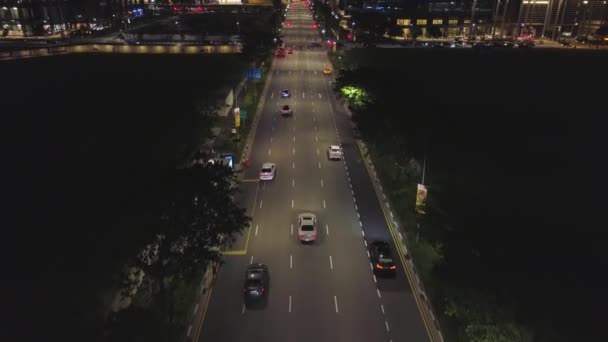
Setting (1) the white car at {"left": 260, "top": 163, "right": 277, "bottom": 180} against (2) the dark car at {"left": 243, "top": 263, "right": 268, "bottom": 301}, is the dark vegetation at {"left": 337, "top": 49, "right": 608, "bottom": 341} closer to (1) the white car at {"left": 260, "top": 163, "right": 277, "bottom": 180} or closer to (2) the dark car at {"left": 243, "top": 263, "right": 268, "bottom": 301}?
(2) the dark car at {"left": 243, "top": 263, "right": 268, "bottom": 301}

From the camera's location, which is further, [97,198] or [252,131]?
[252,131]

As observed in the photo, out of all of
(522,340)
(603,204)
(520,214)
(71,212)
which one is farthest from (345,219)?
(603,204)

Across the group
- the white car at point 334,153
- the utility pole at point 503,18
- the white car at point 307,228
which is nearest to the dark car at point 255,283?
the white car at point 307,228

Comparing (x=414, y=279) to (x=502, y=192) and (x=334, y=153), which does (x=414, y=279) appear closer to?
(x=502, y=192)

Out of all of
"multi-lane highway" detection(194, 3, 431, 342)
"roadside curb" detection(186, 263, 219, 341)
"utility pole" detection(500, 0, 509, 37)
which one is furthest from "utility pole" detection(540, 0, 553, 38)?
"roadside curb" detection(186, 263, 219, 341)

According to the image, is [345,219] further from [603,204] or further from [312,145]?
[603,204]

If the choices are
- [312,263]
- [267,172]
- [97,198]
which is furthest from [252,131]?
[312,263]
